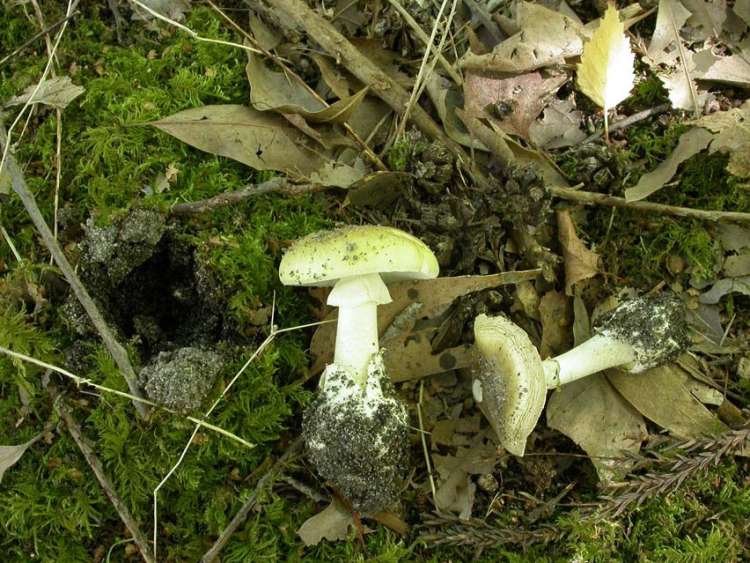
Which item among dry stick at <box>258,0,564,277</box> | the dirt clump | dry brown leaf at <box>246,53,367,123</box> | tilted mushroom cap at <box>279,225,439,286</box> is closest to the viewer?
tilted mushroom cap at <box>279,225,439,286</box>

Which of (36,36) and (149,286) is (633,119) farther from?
(36,36)

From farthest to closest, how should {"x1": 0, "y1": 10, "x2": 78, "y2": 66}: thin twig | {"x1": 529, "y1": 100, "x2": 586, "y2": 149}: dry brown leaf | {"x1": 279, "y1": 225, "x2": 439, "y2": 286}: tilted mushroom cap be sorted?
{"x1": 529, "y1": 100, "x2": 586, "y2": 149}: dry brown leaf
{"x1": 0, "y1": 10, "x2": 78, "y2": 66}: thin twig
{"x1": 279, "y1": 225, "x2": 439, "y2": 286}: tilted mushroom cap

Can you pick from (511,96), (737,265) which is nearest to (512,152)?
(511,96)

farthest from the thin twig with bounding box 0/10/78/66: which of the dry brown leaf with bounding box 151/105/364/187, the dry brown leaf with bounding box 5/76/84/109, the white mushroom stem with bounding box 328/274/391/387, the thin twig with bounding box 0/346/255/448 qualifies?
the white mushroom stem with bounding box 328/274/391/387

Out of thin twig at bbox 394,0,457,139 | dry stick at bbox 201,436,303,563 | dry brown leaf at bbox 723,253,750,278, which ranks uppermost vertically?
thin twig at bbox 394,0,457,139

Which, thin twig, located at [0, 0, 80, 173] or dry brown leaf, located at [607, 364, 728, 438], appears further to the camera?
dry brown leaf, located at [607, 364, 728, 438]

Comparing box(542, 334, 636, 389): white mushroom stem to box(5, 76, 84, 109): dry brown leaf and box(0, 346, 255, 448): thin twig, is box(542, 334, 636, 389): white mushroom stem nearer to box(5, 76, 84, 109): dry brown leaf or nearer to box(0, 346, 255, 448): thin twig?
box(0, 346, 255, 448): thin twig
